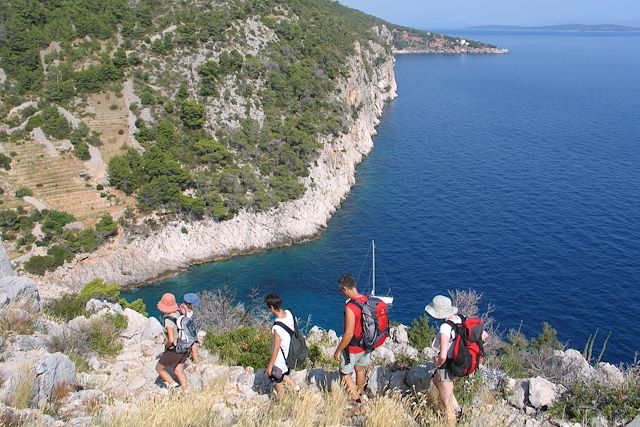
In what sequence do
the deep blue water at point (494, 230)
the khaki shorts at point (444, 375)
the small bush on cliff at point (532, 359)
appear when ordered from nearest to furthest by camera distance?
the khaki shorts at point (444, 375)
the small bush on cliff at point (532, 359)
the deep blue water at point (494, 230)

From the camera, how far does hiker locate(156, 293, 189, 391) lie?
1064cm

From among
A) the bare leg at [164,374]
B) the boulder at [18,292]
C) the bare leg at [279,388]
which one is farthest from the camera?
the boulder at [18,292]

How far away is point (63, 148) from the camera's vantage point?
4666 centimetres

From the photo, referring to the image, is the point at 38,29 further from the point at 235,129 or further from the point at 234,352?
the point at 234,352

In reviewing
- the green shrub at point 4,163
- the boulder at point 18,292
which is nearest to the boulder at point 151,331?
the boulder at point 18,292

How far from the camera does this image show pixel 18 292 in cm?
1472

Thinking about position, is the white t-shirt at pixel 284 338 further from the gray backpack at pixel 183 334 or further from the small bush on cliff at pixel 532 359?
the small bush on cliff at pixel 532 359

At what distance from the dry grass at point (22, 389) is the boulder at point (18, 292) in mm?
6460

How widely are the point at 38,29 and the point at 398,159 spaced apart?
46137 millimetres

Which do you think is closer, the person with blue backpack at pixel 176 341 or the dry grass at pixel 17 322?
the person with blue backpack at pixel 176 341

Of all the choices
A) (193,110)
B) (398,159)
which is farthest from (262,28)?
(398,159)

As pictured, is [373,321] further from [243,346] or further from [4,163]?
[4,163]

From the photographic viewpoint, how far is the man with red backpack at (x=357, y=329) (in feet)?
28.4

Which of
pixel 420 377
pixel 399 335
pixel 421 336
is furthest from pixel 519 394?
pixel 399 335
